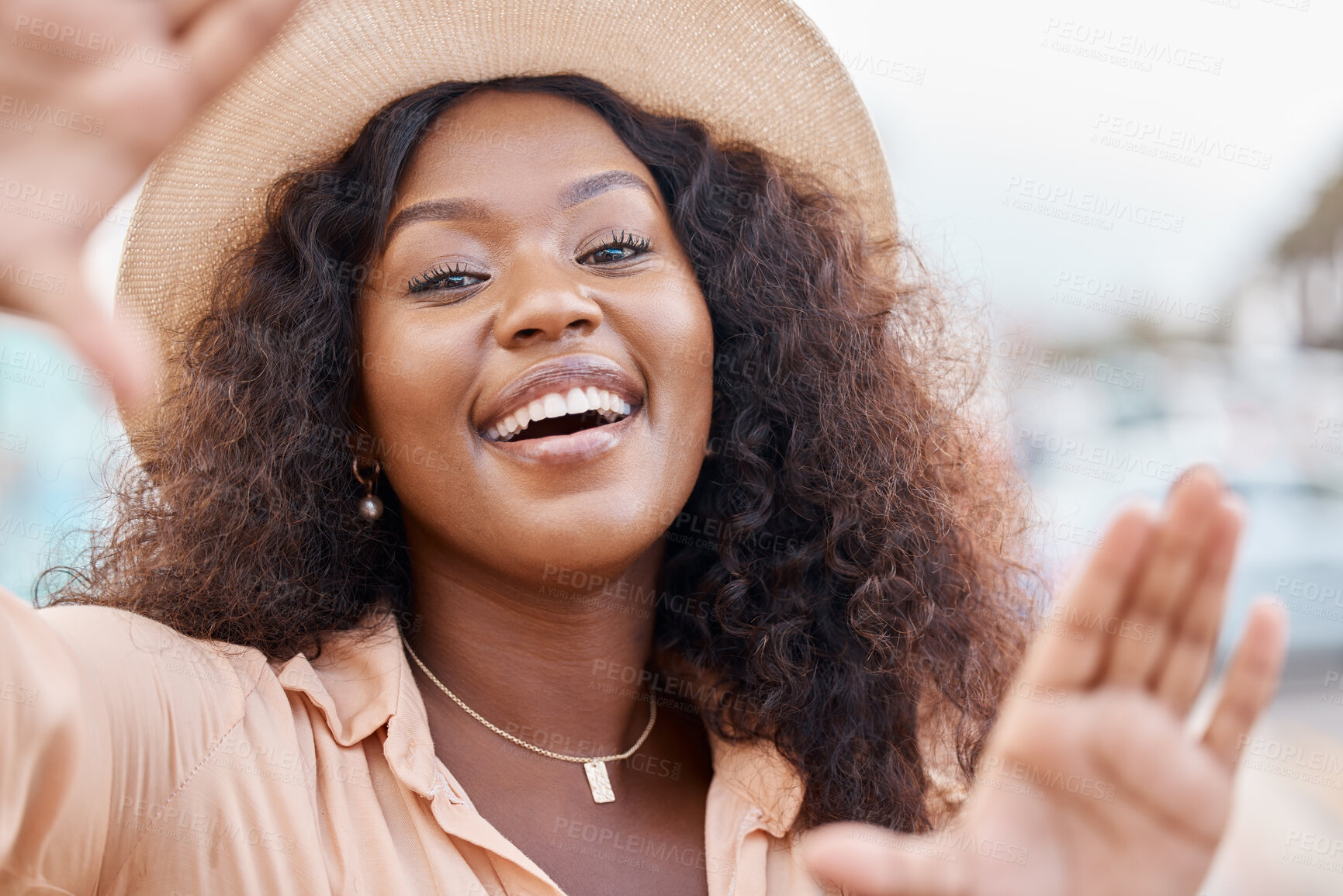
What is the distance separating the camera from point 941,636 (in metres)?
2.48

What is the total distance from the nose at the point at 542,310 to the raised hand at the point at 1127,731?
3.49 ft

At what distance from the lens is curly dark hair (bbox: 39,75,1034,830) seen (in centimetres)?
222

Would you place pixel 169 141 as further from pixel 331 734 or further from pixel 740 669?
pixel 740 669

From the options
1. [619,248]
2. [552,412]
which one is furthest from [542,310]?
[619,248]

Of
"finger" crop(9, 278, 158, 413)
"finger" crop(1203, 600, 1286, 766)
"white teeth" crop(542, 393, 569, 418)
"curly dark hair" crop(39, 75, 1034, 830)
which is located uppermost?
"finger" crop(9, 278, 158, 413)

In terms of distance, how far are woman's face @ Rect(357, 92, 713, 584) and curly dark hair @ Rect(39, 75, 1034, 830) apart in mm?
124

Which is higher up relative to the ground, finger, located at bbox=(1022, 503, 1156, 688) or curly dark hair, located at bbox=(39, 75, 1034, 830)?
finger, located at bbox=(1022, 503, 1156, 688)

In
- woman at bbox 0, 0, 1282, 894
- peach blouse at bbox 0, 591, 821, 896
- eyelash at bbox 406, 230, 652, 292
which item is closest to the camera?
peach blouse at bbox 0, 591, 821, 896

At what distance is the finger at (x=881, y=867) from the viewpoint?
1.22 m

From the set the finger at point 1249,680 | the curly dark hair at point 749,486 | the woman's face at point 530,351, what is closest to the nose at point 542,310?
the woman's face at point 530,351

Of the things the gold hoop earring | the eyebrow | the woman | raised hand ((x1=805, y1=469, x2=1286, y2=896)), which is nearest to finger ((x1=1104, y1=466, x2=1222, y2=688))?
raised hand ((x1=805, y1=469, x2=1286, y2=896))

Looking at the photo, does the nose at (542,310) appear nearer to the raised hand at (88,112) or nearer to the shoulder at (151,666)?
the shoulder at (151,666)

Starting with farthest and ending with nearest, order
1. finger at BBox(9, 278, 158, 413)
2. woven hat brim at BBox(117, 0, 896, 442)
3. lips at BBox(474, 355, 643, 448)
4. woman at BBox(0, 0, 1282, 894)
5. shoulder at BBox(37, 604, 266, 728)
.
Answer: woven hat brim at BBox(117, 0, 896, 442) → lips at BBox(474, 355, 643, 448) → woman at BBox(0, 0, 1282, 894) → shoulder at BBox(37, 604, 266, 728) → finger at BBox(9, 278, 158, 413)

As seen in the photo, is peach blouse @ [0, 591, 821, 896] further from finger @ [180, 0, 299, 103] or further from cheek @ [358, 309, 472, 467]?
finger @ [180, 0, 299, 103]
